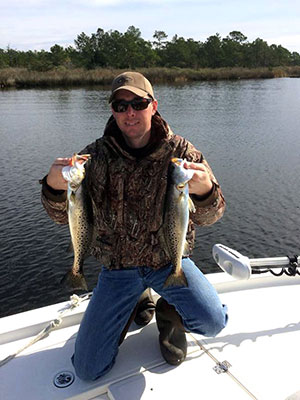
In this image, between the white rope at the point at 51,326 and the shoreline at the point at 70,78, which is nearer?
the white rope at the point at 51,326

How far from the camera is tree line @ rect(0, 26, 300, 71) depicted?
85.4 meters

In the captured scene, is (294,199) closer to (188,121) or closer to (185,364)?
(185,364)

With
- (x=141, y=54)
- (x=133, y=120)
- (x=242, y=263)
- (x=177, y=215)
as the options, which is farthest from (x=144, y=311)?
(x=141, y=54)

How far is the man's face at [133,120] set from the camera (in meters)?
3.22

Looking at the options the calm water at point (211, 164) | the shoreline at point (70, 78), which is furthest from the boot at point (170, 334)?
the shoreline at point (70, 78)

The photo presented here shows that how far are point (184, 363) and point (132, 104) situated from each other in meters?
2.16

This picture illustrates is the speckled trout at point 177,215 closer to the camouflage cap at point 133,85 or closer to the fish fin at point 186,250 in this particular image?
the fish fin at point 186,250

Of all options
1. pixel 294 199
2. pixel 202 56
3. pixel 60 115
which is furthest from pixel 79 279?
pixel 202 56

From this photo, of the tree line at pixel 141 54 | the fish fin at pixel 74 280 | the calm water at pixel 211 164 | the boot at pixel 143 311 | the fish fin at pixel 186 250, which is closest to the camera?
the fish fin at pixel 74 280

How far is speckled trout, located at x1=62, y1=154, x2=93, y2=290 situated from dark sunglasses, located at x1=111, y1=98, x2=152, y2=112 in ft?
1.86

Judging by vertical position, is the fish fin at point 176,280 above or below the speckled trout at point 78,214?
below

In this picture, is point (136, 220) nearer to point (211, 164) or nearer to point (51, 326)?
point (51, 326)

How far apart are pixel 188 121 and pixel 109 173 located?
24.1 meters

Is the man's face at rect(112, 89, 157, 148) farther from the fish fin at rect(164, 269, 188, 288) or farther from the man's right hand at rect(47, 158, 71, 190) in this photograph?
the fish fin at rect(164, 269, 188, 288)
